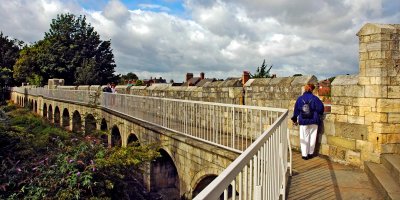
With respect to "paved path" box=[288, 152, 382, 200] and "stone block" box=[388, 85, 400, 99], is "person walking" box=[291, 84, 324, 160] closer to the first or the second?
"paved path" box=[288, 152, 382, 200]

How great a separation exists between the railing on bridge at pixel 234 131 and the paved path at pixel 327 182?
0.38 meters

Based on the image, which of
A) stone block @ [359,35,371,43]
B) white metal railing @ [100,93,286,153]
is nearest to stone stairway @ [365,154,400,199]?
white metal railing @ [100,93,286,153]

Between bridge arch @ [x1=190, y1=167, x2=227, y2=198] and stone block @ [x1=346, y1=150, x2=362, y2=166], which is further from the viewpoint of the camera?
bridge arch @ [x1=190, y1=167, x2=227, y2=198]

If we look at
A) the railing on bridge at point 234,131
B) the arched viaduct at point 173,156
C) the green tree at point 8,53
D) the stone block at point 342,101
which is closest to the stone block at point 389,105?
the stone block at point 342,101

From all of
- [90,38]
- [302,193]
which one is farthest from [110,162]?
[90,38]

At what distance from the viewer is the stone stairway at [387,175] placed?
14.2ft

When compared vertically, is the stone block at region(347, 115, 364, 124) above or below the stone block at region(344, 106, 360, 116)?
below

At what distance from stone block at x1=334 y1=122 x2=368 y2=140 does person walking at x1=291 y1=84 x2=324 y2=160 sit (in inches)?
16.4

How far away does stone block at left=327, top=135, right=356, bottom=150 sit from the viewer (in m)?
6.33

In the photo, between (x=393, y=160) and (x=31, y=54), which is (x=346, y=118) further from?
(x=31, y=54)

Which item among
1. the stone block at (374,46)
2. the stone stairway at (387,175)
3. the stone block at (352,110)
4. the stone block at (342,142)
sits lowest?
the stone stairway at (387,175)

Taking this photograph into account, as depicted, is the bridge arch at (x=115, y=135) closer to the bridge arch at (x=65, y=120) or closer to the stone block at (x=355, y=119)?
the bridge arch at (x=65, y=120)

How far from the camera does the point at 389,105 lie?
582cm

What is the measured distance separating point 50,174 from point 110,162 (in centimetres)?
116
